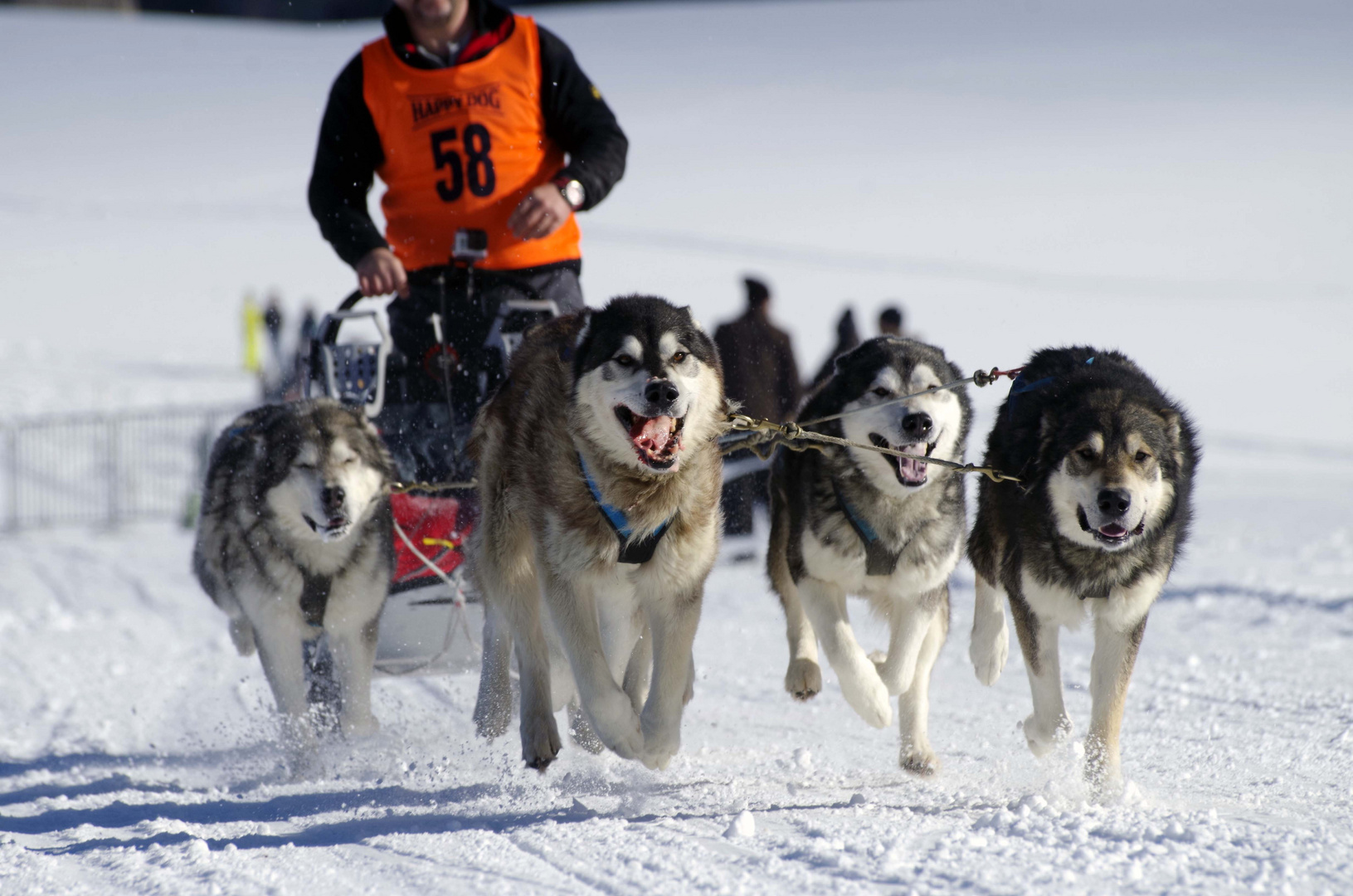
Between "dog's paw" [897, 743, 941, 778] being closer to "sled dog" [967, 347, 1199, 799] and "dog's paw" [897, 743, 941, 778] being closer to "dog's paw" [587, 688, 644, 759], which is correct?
"sled dog" [967, 347, 1199, 799]

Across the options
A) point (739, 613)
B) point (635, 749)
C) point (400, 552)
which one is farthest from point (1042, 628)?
point (739, 613)

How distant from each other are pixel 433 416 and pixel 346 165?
32.9 inches

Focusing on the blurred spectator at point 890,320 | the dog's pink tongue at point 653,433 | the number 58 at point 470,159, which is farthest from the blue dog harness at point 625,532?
the blurred spectator at point 890,320

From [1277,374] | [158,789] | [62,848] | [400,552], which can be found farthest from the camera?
[1277,374]

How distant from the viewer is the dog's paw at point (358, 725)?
3.54 m

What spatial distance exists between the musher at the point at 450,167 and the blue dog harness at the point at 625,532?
1023mm

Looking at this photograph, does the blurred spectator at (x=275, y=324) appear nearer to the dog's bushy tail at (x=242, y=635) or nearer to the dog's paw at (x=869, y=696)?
the dog's bushy tail at (x=242, y=635)

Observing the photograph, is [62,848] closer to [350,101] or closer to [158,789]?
[158,789]

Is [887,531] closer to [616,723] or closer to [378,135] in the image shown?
[616,723]

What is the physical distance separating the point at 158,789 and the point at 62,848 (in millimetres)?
672

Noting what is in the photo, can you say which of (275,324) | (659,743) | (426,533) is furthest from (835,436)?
(275,324)

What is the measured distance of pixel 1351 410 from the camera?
48.9 ft

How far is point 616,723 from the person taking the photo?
2727 millimetres

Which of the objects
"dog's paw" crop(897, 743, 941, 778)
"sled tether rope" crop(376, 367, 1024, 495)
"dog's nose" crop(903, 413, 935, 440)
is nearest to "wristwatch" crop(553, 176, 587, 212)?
"sled tether rope" crop(376, 367, 1024, 495)
